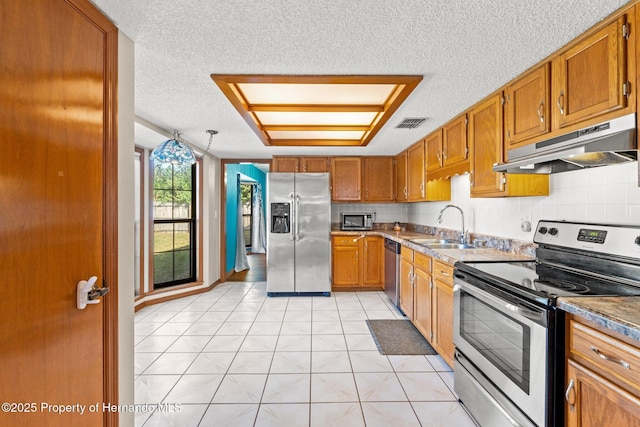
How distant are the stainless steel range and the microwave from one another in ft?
9.49

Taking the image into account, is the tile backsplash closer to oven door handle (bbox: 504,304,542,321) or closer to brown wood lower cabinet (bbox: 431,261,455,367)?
brown wood lower cabinet (bbox: 431,261,455,367)

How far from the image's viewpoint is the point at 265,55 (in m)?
1.70

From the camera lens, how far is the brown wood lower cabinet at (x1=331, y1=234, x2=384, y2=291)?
442 cm

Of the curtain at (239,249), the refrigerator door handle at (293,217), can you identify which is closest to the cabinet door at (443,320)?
the refrigerator door handle at (293,217)

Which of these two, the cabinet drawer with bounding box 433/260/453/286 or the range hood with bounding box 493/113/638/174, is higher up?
the range hood with bounding box 493/113/638/174

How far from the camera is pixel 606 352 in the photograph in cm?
101

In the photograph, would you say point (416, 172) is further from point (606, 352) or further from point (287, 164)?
point (606, 352)

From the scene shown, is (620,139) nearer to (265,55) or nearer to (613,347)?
(613,347)

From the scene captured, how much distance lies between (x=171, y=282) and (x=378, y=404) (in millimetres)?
3352

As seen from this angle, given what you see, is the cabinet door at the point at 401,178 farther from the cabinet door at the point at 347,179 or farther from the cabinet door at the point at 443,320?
the cabinet door at the point at 443,320

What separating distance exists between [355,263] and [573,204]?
2.90 meters

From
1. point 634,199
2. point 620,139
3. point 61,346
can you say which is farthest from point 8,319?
point 634,199

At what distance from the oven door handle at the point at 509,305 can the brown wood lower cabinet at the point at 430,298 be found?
342mm

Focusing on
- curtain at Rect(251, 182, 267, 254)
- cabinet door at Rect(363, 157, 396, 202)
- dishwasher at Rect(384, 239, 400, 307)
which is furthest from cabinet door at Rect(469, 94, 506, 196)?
curtain at Rect(251, 182, 267, 254)
